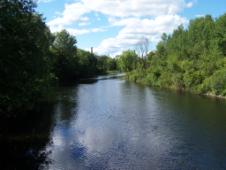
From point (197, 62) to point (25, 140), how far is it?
5567 centimetres

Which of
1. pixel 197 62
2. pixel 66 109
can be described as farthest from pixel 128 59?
pixel 66 109

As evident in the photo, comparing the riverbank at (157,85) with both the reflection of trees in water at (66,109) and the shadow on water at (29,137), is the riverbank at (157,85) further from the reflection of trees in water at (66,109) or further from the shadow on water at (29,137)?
the shadow on water at (29,137)

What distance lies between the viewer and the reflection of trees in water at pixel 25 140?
2314cm

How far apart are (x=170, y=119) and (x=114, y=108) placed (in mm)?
10927

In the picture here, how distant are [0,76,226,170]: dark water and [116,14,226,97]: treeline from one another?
18288 mm

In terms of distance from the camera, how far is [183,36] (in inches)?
3794

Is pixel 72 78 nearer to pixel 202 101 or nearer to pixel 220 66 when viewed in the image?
pixel 220 66

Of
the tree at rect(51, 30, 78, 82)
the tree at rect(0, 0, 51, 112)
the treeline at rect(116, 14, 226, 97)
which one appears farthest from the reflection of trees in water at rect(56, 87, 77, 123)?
the tree at rect(51, 30, 78, 82)

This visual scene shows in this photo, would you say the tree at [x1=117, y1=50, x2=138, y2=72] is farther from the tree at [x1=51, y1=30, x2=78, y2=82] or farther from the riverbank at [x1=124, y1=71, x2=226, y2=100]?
the tree at [x1=51, y1=30, x2=78, y2=82]

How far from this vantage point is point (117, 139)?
29.1 m

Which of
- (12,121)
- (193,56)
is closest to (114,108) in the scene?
(12,121)

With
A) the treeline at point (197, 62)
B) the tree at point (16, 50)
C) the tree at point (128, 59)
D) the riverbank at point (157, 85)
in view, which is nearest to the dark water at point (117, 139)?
the tree at point (16, 50)

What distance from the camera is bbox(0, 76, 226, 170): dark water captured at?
23.0 metres

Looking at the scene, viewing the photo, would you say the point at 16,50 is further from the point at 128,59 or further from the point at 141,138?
the point at 128,59
